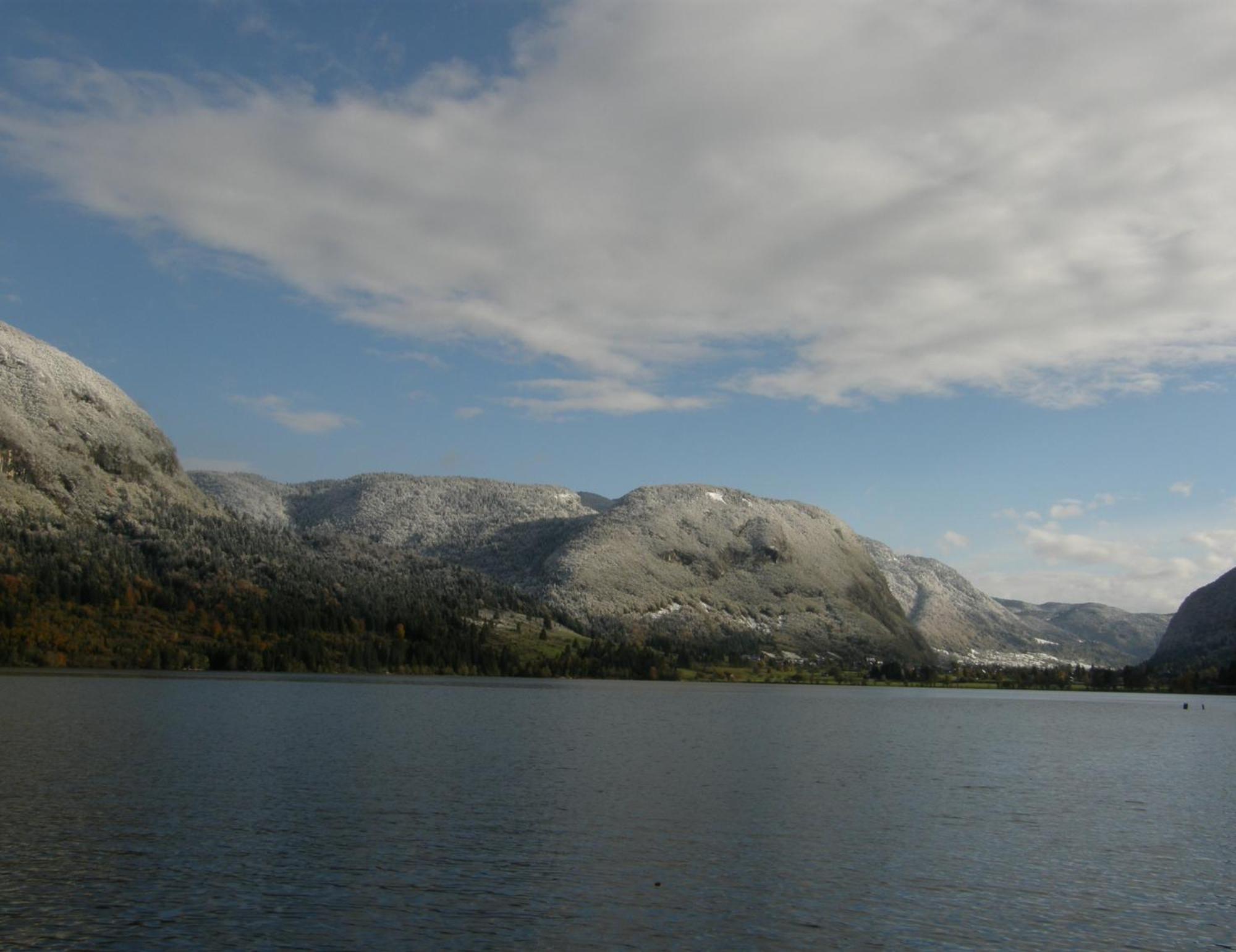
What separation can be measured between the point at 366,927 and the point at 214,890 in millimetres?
9637

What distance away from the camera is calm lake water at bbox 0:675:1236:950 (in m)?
44.4

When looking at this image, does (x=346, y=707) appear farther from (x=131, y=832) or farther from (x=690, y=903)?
(x=690, y=903)

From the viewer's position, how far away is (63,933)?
40.1 m

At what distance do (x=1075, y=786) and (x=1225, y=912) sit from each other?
171 feet

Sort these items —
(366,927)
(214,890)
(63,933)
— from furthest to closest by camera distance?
(214,890), (366,927), (63,933)

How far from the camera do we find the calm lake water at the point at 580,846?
44375mm

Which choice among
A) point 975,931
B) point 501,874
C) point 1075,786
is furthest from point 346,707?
point 975,931

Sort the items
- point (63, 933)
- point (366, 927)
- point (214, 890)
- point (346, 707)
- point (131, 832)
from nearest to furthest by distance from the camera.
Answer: point (63, 933), point (366, 927), point (214, 890), point (131, 832), point (346, 707)

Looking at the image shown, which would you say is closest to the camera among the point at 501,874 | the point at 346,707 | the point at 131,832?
the point at 501,874

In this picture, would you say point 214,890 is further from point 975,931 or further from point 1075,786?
point 1075,786

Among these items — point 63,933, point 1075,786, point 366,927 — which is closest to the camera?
point 63,933

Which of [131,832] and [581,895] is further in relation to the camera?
[131,832]

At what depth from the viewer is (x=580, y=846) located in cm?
6191

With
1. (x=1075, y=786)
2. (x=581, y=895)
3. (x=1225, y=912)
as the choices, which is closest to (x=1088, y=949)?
(x=1225, y=912)
